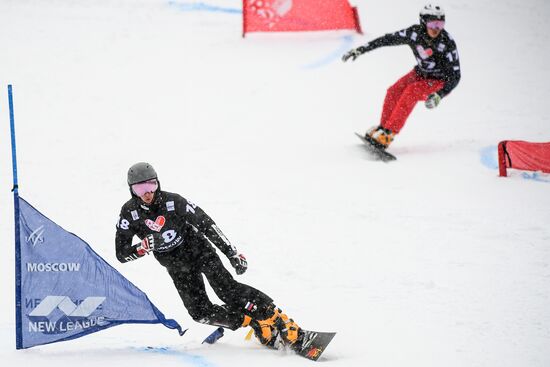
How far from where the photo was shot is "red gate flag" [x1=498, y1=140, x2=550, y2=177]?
27.8 feet

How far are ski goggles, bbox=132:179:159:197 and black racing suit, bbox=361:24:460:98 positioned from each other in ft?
16.9

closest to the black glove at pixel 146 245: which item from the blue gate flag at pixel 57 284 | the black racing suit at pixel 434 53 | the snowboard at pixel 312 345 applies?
the blue gate flag at pixel 57 284

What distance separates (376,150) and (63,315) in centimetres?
534

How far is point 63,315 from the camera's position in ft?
17.7

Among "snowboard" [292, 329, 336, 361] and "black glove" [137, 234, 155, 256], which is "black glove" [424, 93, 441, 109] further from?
"black glove" [137, 234, 155, 256]

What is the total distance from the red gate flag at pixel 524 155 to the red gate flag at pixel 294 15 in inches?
244

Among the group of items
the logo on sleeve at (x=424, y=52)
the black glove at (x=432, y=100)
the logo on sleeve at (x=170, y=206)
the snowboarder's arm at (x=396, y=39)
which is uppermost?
the snowboarder's arm at (x=396, y=39)

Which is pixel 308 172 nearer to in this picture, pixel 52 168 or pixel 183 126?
pixel 183 126

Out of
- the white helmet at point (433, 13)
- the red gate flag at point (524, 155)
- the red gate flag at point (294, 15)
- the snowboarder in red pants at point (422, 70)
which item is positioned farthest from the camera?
the red gate flag at point (294, 15)

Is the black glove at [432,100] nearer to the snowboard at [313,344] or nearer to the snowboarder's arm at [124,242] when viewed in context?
the snowboard at [313,344]

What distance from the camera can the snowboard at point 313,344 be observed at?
213 inches

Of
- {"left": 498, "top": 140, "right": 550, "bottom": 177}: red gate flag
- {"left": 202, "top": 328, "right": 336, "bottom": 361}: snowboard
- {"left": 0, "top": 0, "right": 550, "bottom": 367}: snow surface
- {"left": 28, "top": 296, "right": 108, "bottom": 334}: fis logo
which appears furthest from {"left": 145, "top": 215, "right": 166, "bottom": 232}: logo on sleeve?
{"left": 498, "top": 140, "right": 550, "bottom": 177}: red gate flag

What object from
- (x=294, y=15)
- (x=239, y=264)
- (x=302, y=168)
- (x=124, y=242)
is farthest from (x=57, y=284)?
(x=294, y=15)

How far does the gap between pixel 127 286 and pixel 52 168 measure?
13.9ft
